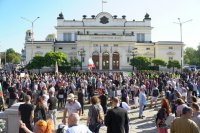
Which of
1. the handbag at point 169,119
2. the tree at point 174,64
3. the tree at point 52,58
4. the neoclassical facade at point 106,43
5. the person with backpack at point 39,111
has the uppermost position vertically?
the neoclassical facade at point 106,43

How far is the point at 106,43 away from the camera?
259 feet

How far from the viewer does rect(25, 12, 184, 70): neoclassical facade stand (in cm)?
7906

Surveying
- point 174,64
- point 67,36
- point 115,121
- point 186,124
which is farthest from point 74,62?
point 186,124

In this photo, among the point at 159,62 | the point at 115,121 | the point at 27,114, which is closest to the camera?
the point at 115,121

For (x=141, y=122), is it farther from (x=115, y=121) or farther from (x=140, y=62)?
(x=140, y=62)

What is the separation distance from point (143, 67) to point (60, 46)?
68.7ft

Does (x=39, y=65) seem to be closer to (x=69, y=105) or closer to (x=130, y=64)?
(x=130, y=64)

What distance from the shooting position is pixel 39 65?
231 ft

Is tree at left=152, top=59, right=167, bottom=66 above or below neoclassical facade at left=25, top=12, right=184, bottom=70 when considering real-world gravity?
below

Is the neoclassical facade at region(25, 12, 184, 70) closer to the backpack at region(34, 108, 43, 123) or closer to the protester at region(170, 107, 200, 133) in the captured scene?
the backpack at region(34, 108, 43, 123)

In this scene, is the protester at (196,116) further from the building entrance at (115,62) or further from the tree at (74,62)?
the building entrance at (115,62)

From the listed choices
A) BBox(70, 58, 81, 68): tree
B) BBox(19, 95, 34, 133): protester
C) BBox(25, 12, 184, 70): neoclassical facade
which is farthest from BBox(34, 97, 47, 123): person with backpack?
BBox(70, 58, 81, 68): tree

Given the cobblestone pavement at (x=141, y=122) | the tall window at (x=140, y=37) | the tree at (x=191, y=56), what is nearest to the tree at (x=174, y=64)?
the tall window at (x=140, y=37)

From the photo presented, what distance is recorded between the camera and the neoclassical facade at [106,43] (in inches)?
3113
